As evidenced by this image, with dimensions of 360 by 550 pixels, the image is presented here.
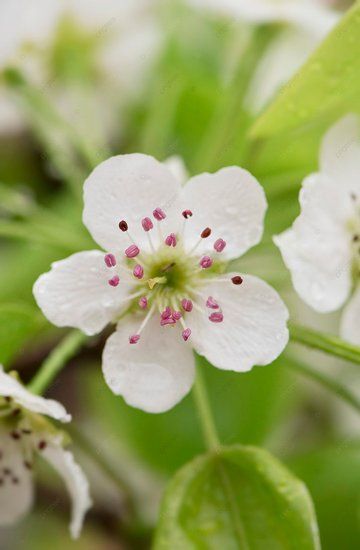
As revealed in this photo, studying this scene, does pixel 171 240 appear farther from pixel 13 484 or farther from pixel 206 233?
pixel 13 484

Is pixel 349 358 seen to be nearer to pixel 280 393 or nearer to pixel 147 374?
pixel 147 374

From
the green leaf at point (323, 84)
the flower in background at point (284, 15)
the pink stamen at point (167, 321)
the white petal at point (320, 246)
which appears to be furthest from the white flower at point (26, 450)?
the flower in background at point (284, 15)

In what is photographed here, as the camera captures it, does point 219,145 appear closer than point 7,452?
No

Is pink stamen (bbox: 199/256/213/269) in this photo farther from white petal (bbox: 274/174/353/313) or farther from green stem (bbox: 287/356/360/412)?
green stem (bbox: 287/356/360/412)

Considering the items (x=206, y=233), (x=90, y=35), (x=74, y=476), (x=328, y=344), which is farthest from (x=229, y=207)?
(x=90, y=35)

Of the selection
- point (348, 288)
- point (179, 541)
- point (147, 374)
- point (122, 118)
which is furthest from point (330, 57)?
point (122, 118)

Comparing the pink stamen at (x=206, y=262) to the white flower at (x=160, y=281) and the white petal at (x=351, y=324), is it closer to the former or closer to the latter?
the white flower at (x=160, y=281)
